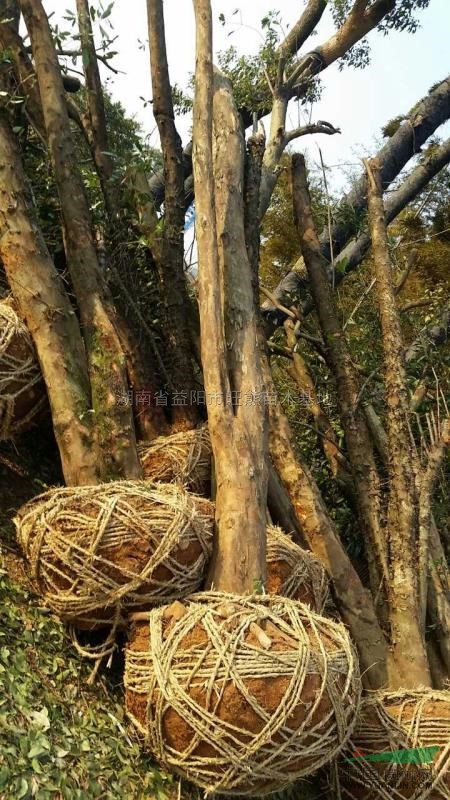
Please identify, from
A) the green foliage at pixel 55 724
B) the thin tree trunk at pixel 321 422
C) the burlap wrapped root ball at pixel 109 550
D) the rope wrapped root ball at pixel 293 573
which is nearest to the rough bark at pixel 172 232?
the rope wrapped root ball at pixel 293 573

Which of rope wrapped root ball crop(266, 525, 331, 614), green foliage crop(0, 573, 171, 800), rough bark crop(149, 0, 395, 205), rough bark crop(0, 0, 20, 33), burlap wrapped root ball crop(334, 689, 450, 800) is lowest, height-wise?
burlap wrapped root ball crop(334, 689, 450, 800)

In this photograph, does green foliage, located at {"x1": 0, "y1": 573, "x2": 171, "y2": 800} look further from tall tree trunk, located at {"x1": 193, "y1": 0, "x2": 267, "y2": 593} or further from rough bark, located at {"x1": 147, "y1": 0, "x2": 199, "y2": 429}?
rough bark, located at {"x1": 147, "y1": 0, "x2": 199, "y2": 429}

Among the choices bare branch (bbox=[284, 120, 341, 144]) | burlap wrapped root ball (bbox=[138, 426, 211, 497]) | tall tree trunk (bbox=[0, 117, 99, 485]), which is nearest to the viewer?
tall tree trunk (bbox=[0, 117, 99, 485])

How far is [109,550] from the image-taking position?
241cm

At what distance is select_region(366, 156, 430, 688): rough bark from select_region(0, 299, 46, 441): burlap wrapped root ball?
5.51 ft

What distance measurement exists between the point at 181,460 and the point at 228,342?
0.56 metres

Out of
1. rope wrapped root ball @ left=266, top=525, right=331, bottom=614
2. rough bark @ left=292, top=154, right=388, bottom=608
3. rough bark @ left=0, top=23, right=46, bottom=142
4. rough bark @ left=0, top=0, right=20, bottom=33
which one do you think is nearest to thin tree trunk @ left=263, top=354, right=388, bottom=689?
rough bark @ left=292, top=154, right=388, bottom=608

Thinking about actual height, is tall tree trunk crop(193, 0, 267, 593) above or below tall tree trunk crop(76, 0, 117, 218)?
below

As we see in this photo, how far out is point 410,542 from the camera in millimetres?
3305

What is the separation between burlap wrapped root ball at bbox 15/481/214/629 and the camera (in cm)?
241

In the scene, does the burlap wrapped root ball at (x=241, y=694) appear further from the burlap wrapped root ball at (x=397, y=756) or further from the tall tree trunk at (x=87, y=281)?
the tall tree trunk at (x=87, y=281)

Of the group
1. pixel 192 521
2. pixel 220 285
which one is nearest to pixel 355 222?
pixel 220 285

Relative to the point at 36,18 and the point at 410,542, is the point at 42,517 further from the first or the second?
the point at 36,18

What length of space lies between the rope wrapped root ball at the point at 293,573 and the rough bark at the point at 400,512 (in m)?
0.46
